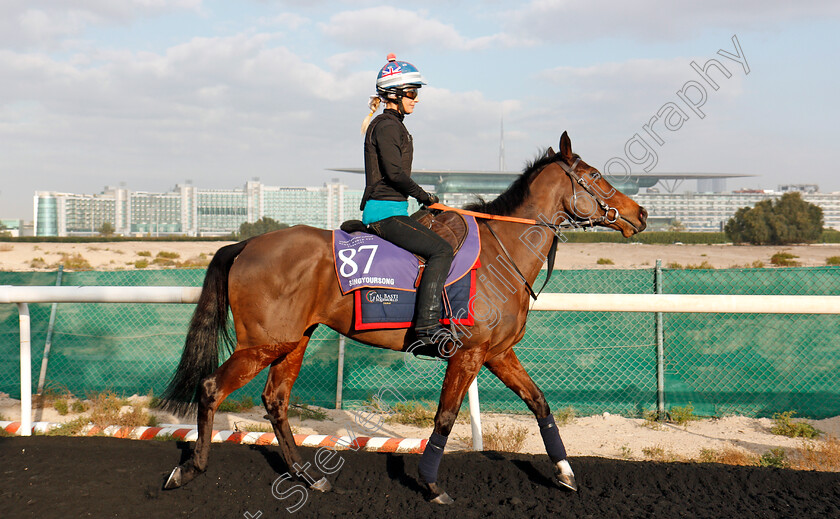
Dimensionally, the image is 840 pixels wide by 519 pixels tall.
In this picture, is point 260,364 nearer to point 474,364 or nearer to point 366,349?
point 474,364

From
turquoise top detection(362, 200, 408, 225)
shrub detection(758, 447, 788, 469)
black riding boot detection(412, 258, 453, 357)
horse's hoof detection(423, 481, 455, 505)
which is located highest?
turquoise top detection(362, 200, 408, 225)

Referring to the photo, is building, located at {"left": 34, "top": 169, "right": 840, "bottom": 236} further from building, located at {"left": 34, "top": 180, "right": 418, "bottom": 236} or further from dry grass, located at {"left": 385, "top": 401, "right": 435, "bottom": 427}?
dry grass, located at {"left": 385, "top": 401, "right": 435, "bottom": 427}

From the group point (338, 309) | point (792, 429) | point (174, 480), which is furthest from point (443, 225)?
point (792, 429)

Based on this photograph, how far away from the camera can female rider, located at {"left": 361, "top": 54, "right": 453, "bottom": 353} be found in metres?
4.01

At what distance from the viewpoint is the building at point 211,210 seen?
137750 millimetres

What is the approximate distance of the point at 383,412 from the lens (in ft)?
22.8

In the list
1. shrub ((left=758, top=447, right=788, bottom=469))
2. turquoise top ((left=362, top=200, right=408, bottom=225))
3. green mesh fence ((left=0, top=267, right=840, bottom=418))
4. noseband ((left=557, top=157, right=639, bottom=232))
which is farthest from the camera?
green mesh fence ((left=0, top=267, right=840, bottom=418))

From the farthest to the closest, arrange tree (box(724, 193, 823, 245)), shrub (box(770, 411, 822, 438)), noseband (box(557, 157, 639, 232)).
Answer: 1. tree (box(724, 193, 823, 245))
2. shrub (box(770, 411, 822, 438))
3. noseband (box(557, 157, 639, 232))

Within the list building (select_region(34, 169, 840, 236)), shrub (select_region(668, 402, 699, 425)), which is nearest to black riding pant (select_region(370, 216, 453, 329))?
shrub (select_region(668, 402, 699, 425))

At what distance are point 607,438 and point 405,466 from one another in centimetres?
252

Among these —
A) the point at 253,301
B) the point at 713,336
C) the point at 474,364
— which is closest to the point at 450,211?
the point at 474,364

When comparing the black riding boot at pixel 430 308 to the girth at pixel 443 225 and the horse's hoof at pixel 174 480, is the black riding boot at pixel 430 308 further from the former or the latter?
the horse's hoof at pixel 174 480

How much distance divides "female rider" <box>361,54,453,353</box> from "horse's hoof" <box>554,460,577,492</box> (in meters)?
1.09

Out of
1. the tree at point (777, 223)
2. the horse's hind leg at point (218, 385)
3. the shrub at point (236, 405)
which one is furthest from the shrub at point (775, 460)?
the tree at point (777, 223)
